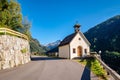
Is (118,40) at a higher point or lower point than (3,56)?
higher

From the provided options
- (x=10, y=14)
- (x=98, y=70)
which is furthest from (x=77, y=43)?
(x=98, y=70)

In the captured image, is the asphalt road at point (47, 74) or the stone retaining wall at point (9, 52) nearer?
the asphalt road at point (47, 74)

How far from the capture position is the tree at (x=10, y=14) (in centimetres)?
3409

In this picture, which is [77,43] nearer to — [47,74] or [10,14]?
[10,14]

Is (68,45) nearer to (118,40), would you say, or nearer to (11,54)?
(11,54)

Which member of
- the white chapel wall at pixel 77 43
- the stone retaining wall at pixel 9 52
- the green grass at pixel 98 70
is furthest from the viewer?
the white chapel wall at pixel 77 43

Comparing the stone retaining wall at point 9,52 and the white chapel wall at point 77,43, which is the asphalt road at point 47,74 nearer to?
the stone retaining wall at point 9,52

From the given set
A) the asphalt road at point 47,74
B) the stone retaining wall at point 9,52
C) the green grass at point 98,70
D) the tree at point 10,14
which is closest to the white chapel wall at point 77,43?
the tree at point 10,14

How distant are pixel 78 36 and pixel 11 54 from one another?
20024mm

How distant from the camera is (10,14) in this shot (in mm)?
36000

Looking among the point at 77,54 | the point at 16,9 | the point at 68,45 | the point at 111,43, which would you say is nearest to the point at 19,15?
the point at 16,9

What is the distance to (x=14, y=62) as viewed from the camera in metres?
19.0

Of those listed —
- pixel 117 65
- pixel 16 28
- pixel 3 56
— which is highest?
pixel 16 28

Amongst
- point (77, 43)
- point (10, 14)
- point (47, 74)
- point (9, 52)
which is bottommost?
point (47, 74)
